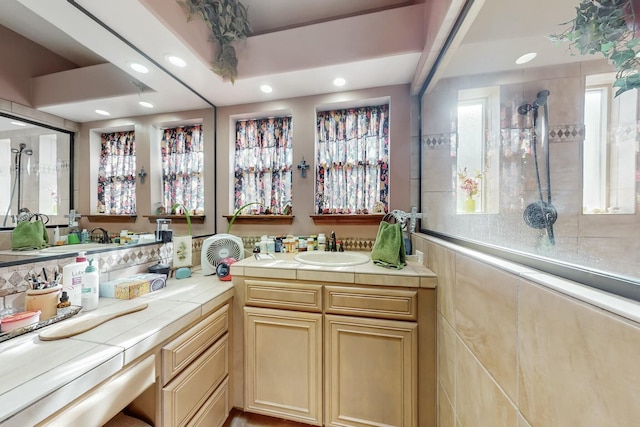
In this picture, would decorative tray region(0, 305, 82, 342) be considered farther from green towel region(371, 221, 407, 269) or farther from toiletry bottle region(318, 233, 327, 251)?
green towel region(371, 221, 407, 269)

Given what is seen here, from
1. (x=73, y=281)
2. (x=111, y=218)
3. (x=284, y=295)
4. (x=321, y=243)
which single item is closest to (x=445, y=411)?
(x=284, y=295)

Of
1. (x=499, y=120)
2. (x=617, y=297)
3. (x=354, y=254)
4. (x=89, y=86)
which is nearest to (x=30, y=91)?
(x=89, y=86)

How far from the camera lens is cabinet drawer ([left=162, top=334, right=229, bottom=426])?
34.5 inches

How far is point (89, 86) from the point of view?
122cm

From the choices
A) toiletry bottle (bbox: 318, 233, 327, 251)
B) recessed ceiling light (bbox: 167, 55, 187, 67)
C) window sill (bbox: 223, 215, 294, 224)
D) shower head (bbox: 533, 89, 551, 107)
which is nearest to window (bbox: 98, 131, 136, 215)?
recessed ceiling light (bbox: 167, 55, 187, 67)

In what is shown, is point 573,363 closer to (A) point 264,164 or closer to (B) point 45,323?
(B) point 45,323

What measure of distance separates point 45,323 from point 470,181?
205cm

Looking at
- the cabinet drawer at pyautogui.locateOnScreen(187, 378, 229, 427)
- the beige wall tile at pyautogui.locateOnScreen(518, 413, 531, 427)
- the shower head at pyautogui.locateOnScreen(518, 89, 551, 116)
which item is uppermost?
the shower head at pyautogui.locateOnScreen(518, 89, 551, 116)

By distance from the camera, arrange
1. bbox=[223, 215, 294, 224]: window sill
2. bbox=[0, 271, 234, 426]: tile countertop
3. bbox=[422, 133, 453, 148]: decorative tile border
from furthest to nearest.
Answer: bbox=[223, 215, 294, 224]: window sill < bbox=[422, 133, 453, 148]: decorative tile border < bbox=[0, 271, 234, 426]: tile countertop

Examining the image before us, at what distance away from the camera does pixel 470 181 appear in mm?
1321

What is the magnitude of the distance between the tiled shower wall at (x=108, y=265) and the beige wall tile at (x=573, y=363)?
1722 mm

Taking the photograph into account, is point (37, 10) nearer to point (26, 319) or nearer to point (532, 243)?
point (26, 319)

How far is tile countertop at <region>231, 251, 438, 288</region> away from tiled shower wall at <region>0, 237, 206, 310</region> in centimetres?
61

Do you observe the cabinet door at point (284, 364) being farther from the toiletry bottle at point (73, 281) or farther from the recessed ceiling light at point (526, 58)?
the recessed ceiling light at point (526, 58)
